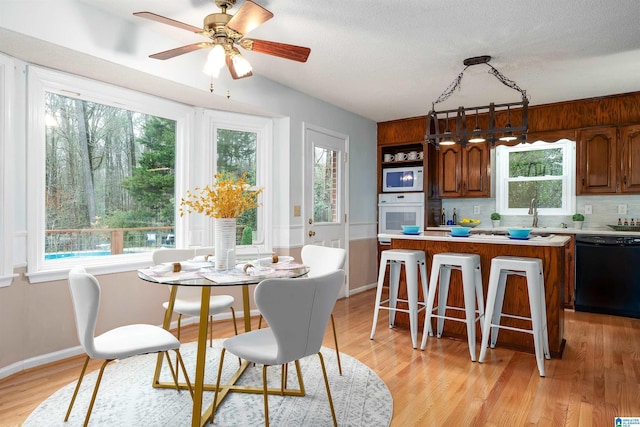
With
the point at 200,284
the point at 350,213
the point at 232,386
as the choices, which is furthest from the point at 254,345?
the point at 350,213

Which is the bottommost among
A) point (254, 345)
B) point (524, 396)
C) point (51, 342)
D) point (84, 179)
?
point (524, 396)

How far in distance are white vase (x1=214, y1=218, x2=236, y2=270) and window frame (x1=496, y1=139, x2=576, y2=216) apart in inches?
170

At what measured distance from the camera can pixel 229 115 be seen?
4.11 meters

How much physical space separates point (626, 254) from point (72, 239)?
520 cm

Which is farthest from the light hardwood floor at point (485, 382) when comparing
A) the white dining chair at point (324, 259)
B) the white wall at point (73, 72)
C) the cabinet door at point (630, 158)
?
the cabinet door at point (630, 158)

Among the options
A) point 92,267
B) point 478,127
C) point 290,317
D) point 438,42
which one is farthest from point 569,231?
point 92,267

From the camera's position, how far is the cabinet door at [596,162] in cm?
446

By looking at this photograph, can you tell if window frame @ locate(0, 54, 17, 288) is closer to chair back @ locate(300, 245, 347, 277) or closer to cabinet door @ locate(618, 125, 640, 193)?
chair back @ locate(300, 245, 347, 277)

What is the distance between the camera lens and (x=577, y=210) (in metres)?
4.90

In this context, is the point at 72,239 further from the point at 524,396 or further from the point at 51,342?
the point at 524,396

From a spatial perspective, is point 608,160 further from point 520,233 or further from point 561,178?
point 520,233

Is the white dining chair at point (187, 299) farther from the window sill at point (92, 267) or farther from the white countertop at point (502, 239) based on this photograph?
the white countertop at point (502, 239)

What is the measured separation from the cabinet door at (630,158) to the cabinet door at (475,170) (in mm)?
1426

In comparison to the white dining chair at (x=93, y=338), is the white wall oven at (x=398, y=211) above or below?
above
